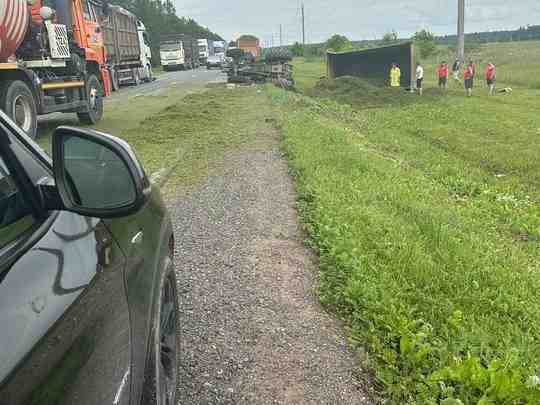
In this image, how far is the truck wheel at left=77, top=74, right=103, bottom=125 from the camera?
13039mm

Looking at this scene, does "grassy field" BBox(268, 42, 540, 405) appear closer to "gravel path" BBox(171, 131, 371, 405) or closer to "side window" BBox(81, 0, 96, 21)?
"gravel path" BBox(171, 131, 371, 405)

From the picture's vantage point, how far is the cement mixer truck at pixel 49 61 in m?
9.29

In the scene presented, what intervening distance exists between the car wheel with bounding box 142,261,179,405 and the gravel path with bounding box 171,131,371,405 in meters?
0.41

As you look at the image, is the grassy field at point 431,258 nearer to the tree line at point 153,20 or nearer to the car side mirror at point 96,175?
the car side mirror at point 96,175

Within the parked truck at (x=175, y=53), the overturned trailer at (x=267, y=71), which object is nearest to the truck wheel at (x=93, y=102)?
the overturned trailer at (x=267, y=71)

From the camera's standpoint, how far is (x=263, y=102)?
1794 cm

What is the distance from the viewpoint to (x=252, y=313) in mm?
3705

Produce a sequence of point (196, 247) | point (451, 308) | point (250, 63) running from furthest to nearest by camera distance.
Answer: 1. point (250, 63)
2. point (196, 247)
3. point (451, 308)

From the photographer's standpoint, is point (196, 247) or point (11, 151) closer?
point (11, 151)

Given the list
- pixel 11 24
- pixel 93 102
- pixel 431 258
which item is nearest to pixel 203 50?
pixel 93 102

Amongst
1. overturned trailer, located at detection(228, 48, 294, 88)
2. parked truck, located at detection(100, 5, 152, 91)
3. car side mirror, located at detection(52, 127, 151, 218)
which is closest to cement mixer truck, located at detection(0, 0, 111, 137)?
parked truck, located at detection(100, 5, 152, 91)

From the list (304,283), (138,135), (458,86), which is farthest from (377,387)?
(458,86)

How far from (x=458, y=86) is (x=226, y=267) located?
28.4m

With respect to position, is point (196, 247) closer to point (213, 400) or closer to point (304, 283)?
point (304, 283)
